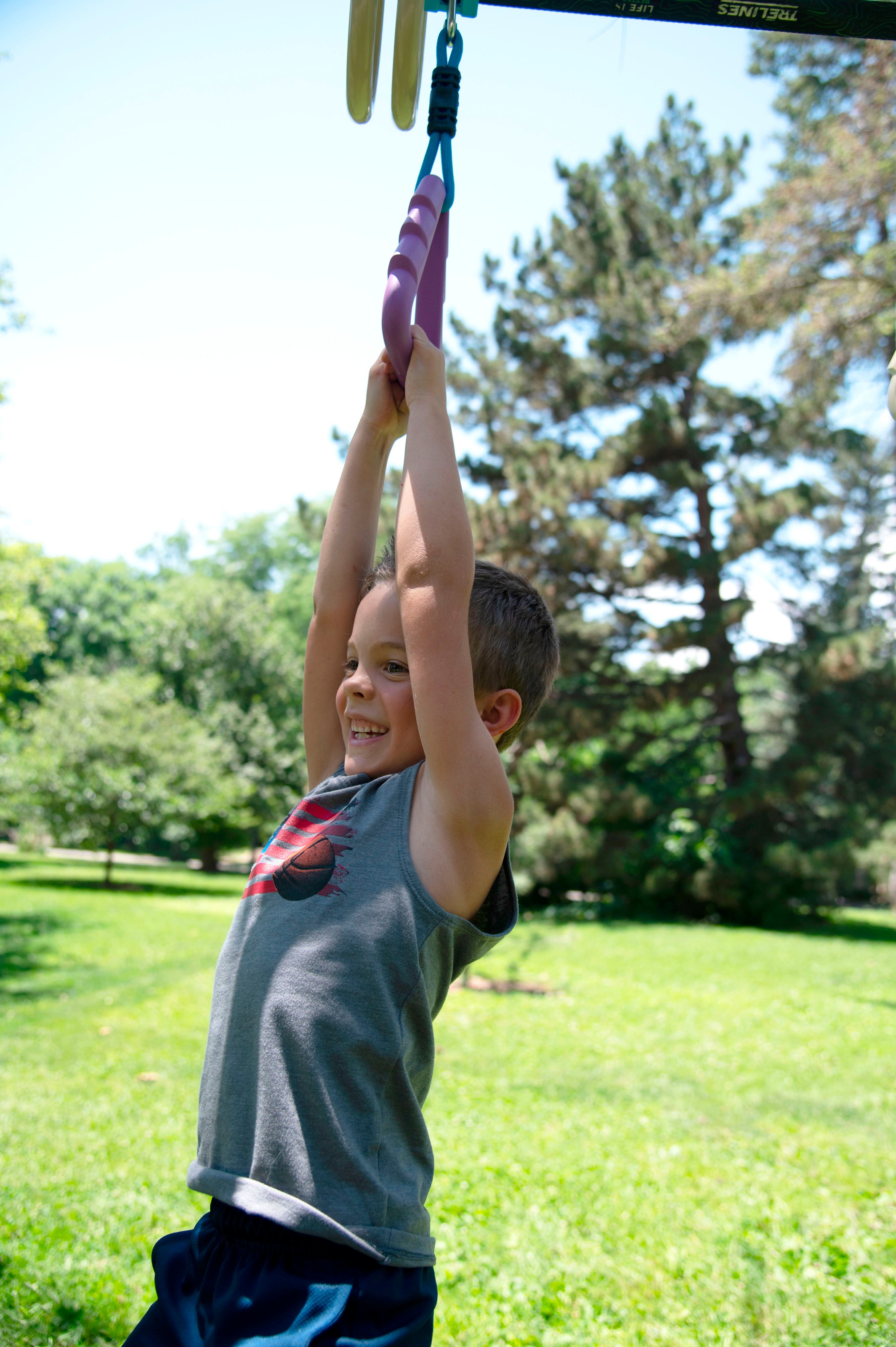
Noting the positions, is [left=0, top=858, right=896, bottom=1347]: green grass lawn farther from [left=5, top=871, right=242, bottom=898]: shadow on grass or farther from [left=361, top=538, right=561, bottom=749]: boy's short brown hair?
[left=5, top=871, right=242, bottom=898]: shadow on grass

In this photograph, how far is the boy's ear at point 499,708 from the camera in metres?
1.41

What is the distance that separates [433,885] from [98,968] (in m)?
10.4

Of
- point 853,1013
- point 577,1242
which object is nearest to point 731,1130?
point 577,1242

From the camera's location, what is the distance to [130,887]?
20.3 meters

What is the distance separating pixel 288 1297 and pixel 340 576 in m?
1.06

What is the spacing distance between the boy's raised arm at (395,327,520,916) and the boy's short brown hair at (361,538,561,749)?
69mm

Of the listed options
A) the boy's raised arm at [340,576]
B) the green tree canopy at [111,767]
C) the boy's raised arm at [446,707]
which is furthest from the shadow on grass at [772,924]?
the boy's raised arm at [446,707]

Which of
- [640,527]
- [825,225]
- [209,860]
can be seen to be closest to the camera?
[825,225]

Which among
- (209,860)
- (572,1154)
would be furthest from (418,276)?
(209,860)

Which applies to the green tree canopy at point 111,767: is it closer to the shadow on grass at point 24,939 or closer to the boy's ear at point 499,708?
the shadow on grass at point 24,939

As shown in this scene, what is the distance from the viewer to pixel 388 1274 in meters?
1.20

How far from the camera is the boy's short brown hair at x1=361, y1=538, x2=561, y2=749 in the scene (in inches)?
55.4

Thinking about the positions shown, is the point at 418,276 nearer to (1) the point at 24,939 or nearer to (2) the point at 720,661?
(1) the point at 24,939

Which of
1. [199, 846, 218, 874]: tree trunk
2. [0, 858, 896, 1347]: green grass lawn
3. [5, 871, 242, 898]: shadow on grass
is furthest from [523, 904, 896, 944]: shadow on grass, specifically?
[199, 846, 218, 874]: tree trunk
